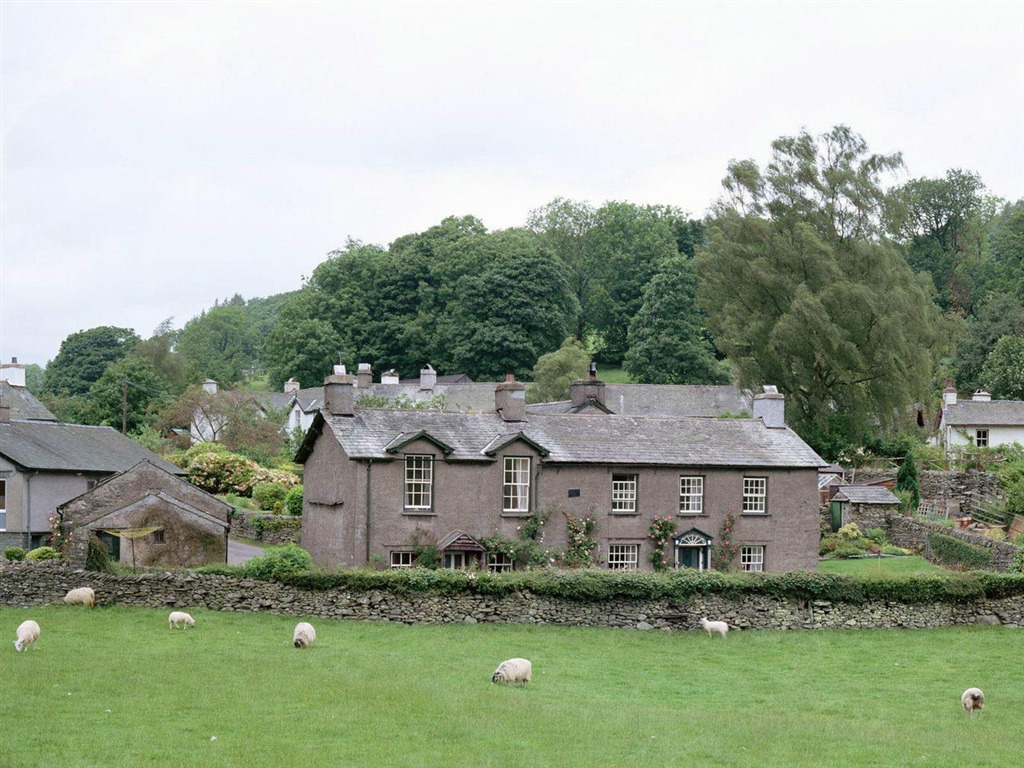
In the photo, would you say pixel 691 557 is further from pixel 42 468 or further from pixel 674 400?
pixel 674 400

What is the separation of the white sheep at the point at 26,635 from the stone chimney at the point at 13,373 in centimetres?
4780

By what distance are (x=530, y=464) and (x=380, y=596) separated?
10.1 meters

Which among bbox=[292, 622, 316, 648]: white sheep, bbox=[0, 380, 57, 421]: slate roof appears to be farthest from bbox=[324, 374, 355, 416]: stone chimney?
bbox=[0, 380, 57, 421]: slate roof

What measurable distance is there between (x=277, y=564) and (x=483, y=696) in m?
12.3

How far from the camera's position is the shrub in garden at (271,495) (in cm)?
5966

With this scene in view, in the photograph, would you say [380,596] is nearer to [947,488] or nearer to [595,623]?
[595,623]

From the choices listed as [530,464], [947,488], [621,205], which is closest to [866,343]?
[947,488]

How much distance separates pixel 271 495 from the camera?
60438mm

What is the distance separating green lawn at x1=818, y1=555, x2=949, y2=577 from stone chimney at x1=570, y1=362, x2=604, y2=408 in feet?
55.4

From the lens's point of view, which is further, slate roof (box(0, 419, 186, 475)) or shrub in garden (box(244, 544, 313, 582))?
slate roof (box(0, 419, 186, 475))

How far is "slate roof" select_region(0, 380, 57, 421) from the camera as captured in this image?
66.5 m

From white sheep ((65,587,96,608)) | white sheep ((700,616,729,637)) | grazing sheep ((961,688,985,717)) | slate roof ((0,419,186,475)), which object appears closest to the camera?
grazing sheep ((961,688,985,717))

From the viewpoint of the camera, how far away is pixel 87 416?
93625 millimetres

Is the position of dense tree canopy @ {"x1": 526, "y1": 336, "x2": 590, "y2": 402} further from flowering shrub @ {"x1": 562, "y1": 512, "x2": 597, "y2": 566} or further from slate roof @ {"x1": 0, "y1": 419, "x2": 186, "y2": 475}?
flowering shrub @ {"x1": 562, "y1": 512, "x2": 597, "y2": 566}
